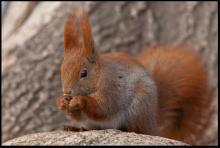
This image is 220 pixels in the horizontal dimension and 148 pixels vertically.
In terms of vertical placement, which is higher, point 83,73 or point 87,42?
point 87,42

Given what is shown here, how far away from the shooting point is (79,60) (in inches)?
56.6

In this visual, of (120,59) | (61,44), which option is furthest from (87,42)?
(61,44)

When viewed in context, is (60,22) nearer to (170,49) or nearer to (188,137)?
(170,49)

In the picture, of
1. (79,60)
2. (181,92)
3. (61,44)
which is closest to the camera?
(79,60)

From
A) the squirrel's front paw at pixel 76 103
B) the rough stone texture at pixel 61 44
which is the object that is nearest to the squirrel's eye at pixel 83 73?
the squirrel's front paw at pixel 76 103

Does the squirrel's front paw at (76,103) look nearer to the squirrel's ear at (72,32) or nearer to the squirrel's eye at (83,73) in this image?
the squirrel's eye at (83,73)

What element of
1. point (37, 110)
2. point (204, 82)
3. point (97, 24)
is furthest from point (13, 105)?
point (204, 82)

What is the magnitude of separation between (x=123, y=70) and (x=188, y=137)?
0.64m

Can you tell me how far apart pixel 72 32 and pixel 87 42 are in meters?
0.09

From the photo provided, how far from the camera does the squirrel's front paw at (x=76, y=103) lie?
1333 millimetres

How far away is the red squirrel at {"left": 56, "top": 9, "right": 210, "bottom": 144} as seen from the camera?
1415 millimetres

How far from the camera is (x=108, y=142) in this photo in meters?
1.17

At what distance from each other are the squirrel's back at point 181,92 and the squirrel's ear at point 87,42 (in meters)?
0.47

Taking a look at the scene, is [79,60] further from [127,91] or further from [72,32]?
[127,91]
